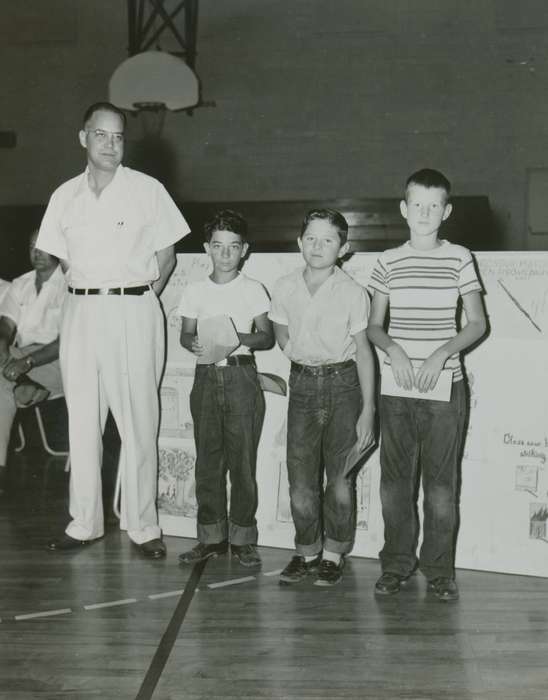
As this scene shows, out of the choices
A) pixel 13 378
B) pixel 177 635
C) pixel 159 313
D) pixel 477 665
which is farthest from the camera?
pixel 13 378

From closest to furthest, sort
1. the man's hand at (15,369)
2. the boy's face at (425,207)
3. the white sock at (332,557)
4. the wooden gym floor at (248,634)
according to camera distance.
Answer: the wooden gym floor at (248,634) < the boy's face at (425,207) < the white sock at (332,557) < the man's hand at (15,369)

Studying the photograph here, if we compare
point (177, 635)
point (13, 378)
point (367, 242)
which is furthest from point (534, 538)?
point (367, 242)

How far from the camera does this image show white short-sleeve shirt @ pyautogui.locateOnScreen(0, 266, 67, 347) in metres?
4.61

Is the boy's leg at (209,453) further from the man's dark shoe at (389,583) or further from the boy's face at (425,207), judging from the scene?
the boy's face at (425,207)

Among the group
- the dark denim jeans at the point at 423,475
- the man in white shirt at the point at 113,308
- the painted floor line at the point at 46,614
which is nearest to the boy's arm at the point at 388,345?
the dark denim jeans at the point at 423,475

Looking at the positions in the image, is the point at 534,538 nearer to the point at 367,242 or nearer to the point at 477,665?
the point at 477,665

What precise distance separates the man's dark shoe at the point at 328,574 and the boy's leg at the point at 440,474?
310 millimetres

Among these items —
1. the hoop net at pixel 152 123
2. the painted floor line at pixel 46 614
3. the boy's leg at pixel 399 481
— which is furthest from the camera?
the hoop net at pixel 152 123

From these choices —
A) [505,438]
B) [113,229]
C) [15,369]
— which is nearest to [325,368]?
[505,438]

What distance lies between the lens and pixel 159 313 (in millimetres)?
3232

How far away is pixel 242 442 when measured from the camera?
3027 mm

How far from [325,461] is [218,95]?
7014 mm

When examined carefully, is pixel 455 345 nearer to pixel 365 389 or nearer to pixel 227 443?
pixel 365 389

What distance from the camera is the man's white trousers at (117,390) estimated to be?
123 inches
